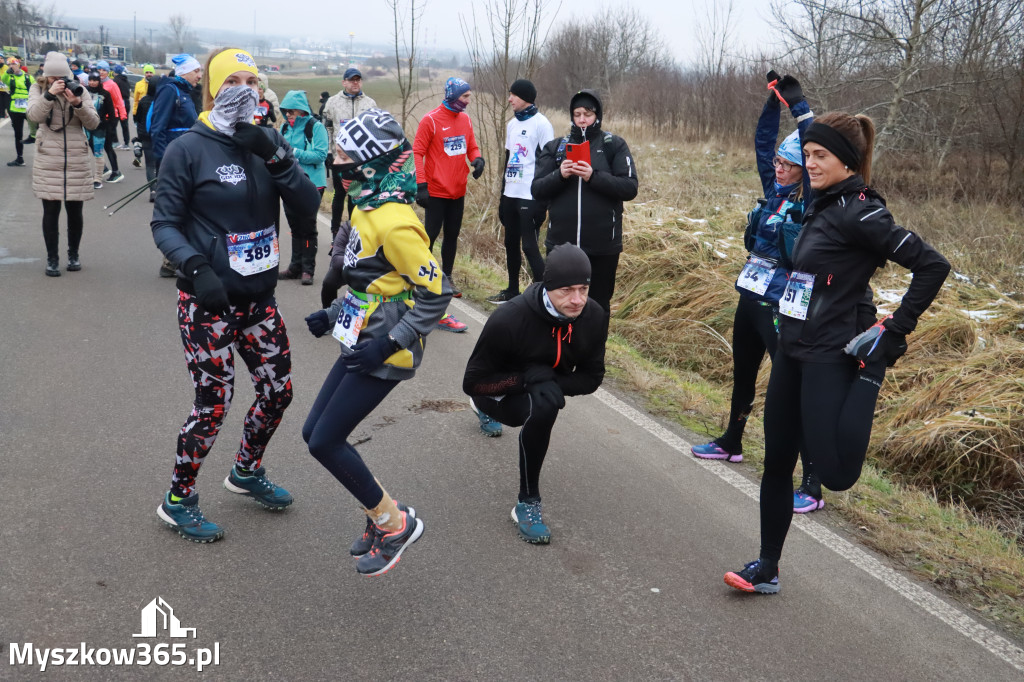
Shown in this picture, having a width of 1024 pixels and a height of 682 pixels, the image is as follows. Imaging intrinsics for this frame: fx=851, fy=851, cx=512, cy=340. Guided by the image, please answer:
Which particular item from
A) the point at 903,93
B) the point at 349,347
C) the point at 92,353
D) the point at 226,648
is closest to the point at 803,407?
the point at 349,347

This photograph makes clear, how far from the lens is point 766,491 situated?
3.93 metres

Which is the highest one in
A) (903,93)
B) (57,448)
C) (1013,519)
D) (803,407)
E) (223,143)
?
(903,93)

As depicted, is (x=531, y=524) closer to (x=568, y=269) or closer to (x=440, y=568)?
(x=440, y=568)

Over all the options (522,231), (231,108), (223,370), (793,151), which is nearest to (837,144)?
(793,151)

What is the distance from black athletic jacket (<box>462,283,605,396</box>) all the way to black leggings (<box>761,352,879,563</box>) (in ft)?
2.88

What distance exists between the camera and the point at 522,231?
869 centimetres

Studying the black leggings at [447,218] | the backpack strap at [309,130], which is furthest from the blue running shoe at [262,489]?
the backpack strap at [309,130]

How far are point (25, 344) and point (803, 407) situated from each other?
20.3 feet

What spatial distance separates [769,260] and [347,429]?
2.70 metres

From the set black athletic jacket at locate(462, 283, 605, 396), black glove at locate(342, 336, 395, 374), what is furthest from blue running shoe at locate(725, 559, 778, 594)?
black glove at locate(342, 336, 395, 374)

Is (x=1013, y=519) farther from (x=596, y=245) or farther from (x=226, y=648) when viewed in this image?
(x=226, y=648)

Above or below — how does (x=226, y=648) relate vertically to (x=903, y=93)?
below

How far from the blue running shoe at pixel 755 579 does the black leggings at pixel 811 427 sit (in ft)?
0.19

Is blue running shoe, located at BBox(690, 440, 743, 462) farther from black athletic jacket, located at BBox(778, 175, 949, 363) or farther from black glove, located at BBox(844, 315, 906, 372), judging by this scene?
black glove, located at BBox(844, 315, 906, 372)
